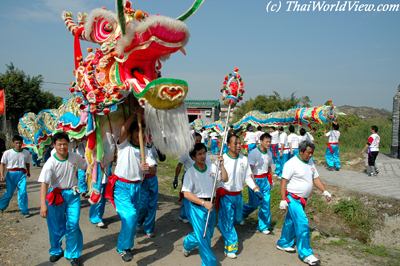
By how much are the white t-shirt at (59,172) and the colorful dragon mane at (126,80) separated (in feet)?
0.97

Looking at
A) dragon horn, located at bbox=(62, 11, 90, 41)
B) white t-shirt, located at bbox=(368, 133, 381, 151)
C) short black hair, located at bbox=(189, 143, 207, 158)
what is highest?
dragon horn, located at bbox=(62, 11, 90, 41)

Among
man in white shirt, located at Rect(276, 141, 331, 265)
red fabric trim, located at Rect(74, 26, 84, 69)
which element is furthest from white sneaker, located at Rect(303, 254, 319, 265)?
red fabric trim, located at Rect(74, 26, 84, 69)

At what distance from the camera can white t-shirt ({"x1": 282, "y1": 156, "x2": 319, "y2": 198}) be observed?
418 cm

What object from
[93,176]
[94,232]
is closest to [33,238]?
[94,232]

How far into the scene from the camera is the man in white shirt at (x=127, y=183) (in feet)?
13.2

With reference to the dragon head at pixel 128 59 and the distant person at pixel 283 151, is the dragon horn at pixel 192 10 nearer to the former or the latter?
the dragon head at pixel 128 59

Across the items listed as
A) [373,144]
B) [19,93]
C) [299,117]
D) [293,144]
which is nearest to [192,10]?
[293,144]

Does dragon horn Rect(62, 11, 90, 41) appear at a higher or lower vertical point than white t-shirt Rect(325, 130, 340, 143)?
higher

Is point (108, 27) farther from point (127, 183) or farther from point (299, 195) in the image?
point (299, 195)

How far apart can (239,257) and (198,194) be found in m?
1.06

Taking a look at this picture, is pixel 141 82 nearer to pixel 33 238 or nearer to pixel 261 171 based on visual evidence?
pixel 261 171

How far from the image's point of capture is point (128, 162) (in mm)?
4262

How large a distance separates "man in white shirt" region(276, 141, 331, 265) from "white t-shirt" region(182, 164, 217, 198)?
926mm

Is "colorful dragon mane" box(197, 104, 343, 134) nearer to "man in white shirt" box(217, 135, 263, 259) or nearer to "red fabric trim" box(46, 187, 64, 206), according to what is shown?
"man in white shirt" box(217, 135, 263, 259)
